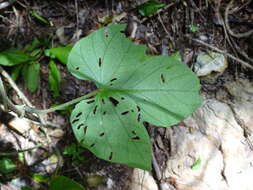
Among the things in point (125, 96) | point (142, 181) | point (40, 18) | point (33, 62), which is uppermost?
point (40, 18)

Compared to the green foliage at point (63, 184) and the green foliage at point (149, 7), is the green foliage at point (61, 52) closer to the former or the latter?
the green foliage at point (149, 7)

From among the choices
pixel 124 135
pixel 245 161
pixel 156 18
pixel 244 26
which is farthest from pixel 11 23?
pixel 245 161

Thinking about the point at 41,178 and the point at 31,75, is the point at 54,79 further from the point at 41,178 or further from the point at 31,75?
the point at 41,178

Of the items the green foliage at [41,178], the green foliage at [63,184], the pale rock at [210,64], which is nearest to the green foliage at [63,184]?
the green foliage at [63,184]

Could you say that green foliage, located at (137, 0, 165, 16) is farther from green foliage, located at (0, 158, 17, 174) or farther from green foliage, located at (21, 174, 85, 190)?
green foliage, located at (0, 158, 17, 174)

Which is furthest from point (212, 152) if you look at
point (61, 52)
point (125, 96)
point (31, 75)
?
point (31, 75)

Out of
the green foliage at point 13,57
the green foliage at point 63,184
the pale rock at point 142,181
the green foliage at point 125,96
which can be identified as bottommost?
the pale rock at point 142,181

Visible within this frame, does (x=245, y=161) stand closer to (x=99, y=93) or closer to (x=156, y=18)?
(x=99, y=93)
